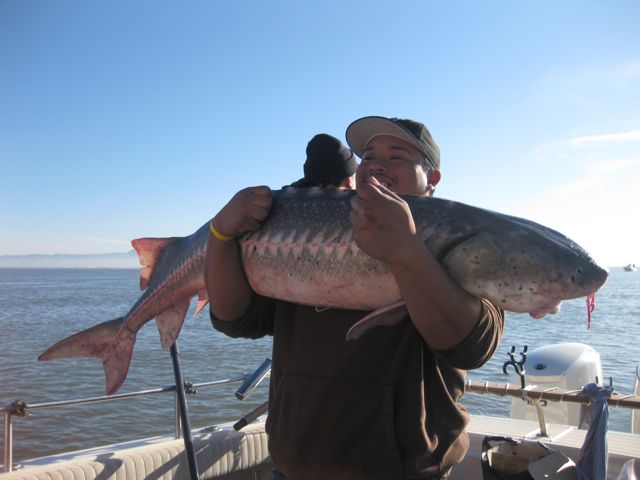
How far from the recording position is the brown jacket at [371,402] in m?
2.04

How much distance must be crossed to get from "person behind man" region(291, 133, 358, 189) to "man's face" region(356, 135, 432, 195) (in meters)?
0.59

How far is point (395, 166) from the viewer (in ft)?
8.02

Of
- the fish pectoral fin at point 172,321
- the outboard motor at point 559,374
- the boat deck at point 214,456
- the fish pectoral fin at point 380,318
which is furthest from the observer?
the outboard motor at point 559,374

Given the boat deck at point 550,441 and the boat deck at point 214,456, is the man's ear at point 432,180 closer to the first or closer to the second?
the boat deck at point 550,441

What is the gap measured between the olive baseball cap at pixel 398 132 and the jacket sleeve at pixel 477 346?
79cm

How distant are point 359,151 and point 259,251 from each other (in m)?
0.69

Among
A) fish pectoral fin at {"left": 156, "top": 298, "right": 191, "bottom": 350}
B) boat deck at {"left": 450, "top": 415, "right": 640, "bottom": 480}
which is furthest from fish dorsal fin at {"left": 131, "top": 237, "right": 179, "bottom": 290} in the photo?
boat deck at {"left": 450, "top": 415, "right": 640, "bottom": 480}

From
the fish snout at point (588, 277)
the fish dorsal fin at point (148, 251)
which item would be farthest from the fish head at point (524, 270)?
the fish dorsal fin at point (148, 251)

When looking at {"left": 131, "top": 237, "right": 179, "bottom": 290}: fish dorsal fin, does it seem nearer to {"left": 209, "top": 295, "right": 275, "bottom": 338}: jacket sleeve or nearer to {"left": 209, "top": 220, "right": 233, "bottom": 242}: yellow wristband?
{"left": 209, "top": 295, "right": 275, "bottom": 338}: jacket sleeve

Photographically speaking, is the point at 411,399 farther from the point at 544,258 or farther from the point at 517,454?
the point at 517,454

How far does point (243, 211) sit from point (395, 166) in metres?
0.72

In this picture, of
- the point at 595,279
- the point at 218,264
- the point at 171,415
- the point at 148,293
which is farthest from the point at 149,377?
the point at 595,279

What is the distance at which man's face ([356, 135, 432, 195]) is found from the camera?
2.43 m

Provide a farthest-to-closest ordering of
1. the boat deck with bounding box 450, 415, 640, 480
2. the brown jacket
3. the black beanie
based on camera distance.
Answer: the boat deck with bounding box 450, 415, 640, 480
the black beanie
the brown jacket
